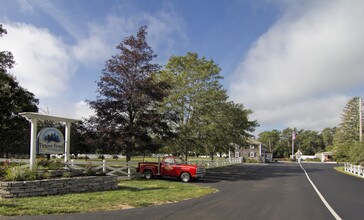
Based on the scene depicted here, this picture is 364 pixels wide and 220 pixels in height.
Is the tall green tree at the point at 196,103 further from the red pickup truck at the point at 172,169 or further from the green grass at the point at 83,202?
the green grass at the point at 83,202

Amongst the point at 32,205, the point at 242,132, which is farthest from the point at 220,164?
the point at 32,205

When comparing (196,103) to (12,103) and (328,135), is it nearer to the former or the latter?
(12,103)

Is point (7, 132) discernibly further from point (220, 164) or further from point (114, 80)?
point (220, 164)

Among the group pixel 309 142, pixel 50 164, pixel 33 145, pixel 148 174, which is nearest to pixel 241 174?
pixel 148 174

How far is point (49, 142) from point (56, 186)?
350 centimetres

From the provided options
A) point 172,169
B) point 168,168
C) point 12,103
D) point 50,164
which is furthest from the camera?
point 12,103

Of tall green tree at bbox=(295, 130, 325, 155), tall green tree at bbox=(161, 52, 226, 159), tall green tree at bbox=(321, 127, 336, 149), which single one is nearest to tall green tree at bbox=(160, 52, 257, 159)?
tall green tree at bbox=(161, 52, 226, 159)

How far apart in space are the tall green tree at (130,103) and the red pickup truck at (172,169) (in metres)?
1.36

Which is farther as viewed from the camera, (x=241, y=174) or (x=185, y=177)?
(x=241, y=174)

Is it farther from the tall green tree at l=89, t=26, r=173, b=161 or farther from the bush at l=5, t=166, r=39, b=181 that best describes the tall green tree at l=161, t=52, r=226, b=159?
the bush at l=5, t=166, r=39, b=181

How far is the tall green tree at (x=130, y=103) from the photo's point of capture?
2356 centimetres

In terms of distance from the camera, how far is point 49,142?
1639 centimetres

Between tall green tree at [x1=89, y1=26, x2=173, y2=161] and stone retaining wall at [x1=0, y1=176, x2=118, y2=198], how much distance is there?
7.46 meters

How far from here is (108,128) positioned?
Answer: 2319 cm
